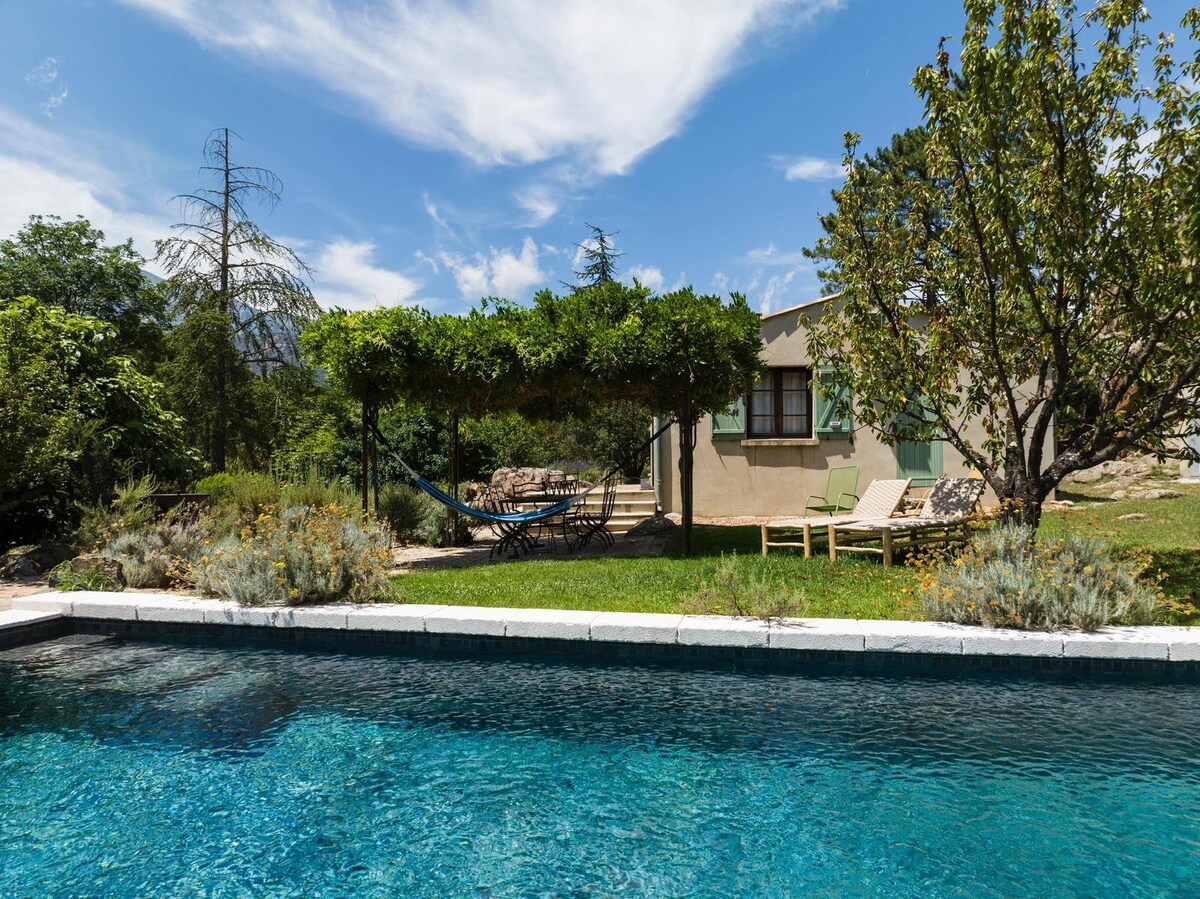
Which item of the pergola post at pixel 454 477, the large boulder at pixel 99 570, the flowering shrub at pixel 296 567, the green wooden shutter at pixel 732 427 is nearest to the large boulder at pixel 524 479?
the pergola post at pixel 454 477

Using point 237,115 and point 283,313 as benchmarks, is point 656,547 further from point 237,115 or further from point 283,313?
point 237,115

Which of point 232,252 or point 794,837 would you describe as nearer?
point 794,837

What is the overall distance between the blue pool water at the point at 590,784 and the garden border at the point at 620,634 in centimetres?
19

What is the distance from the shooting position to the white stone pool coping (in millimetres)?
4484

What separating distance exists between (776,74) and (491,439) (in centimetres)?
1030

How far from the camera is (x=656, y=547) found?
9.84m

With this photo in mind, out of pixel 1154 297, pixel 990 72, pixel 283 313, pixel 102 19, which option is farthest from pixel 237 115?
pixel 1154 297

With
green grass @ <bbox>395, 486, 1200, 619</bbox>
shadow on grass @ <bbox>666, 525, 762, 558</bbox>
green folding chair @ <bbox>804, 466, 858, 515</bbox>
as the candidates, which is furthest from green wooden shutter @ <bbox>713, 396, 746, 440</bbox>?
green grass @ <bbox>395, 486, 1200, 619</bbox>

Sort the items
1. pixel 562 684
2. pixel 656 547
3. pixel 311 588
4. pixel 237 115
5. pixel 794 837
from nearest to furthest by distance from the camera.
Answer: pixel 794 837 < pixel 562 684 < pixel 311 588 < pixel 656 547 < pixel 237 115

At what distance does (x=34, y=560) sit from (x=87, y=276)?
22874 mm

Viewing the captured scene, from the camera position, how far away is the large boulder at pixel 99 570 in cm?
689

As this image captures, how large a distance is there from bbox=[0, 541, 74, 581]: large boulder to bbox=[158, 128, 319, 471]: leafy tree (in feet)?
32.2

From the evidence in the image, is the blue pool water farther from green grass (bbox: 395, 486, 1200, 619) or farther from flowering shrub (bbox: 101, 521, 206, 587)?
flowering shrub (bbox: 101, 521, 206, 587)

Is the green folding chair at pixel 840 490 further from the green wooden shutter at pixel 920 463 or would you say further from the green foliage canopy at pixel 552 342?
the green foliage canopy at pixel 552 342
